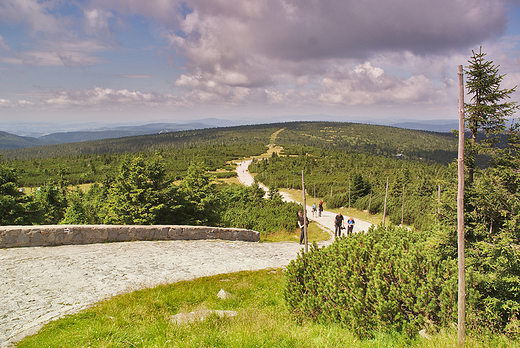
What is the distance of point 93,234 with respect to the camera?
1143 centimetres

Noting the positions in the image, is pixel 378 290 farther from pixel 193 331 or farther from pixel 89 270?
pixel 89 270

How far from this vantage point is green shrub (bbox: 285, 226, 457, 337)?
4585 mm

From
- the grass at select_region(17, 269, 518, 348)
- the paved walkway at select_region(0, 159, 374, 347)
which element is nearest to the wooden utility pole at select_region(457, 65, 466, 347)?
the grass at select_region(17, 269, 518, 348)

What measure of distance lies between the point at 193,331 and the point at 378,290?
3230mm

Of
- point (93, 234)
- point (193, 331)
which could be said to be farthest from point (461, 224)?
point (93, 234)

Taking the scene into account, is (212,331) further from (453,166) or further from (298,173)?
(298,173)

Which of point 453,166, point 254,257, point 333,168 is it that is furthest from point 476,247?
point 333,168

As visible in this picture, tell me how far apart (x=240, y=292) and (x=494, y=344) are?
5.47 m

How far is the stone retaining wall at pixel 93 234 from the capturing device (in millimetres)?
9766

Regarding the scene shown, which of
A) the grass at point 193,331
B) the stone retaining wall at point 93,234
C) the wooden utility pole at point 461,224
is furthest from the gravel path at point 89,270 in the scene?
the wooden utility pole at point 461,224

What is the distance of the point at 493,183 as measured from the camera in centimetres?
532

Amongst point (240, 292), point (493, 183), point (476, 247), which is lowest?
point (240, 292)

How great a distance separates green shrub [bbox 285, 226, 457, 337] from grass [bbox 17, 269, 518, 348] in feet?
0.76

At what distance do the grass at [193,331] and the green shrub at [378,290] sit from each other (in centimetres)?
23
